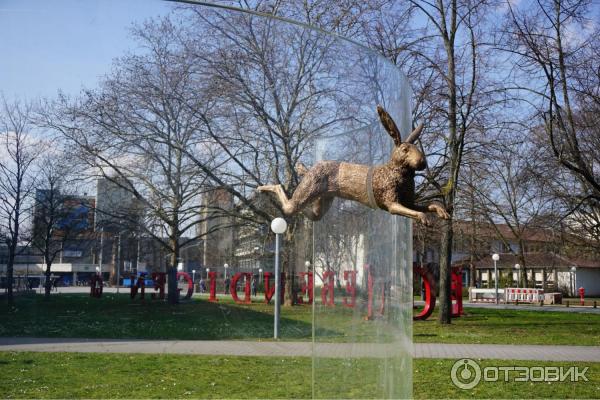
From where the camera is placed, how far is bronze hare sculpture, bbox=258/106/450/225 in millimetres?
3682

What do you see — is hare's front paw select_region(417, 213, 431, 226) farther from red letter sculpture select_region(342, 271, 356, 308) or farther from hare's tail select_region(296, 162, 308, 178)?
hare's tail select_region(296, 162, 308, 178)

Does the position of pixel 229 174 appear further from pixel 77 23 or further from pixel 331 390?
pixel 331 390

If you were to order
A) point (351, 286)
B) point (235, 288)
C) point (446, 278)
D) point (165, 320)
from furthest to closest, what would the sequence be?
1. point (446, 278)
2. point (351, 286)
3. point (235, 288)
4. point (165, 320)

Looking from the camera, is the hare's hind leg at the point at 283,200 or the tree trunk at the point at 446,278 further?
the tree trunk at the point at 446,278

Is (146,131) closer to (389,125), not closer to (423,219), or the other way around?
(389,125)

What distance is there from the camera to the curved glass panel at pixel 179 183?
3271 mm

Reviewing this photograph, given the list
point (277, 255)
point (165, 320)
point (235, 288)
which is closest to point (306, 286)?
point (277, 255)

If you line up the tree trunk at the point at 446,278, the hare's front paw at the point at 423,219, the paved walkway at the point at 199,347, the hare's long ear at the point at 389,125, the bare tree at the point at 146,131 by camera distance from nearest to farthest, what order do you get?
the paved walkway at the point at 199,347
the bare tree at the point at 146,131
the hare's front paw at the point at 423,219
the hare's long ear at the point at 389,125
the tree trunk at the point at 446,278

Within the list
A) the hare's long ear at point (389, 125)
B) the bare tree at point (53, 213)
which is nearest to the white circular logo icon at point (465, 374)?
the hare's long ear at point (389, 125)

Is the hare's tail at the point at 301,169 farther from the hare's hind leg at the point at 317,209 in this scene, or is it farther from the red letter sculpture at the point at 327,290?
the red letter sculpture at the point at 327,290

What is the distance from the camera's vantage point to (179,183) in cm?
341

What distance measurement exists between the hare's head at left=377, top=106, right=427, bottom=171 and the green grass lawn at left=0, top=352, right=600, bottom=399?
1.21 meters

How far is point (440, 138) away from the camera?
1923cm

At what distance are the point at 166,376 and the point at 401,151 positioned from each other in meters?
1.85
